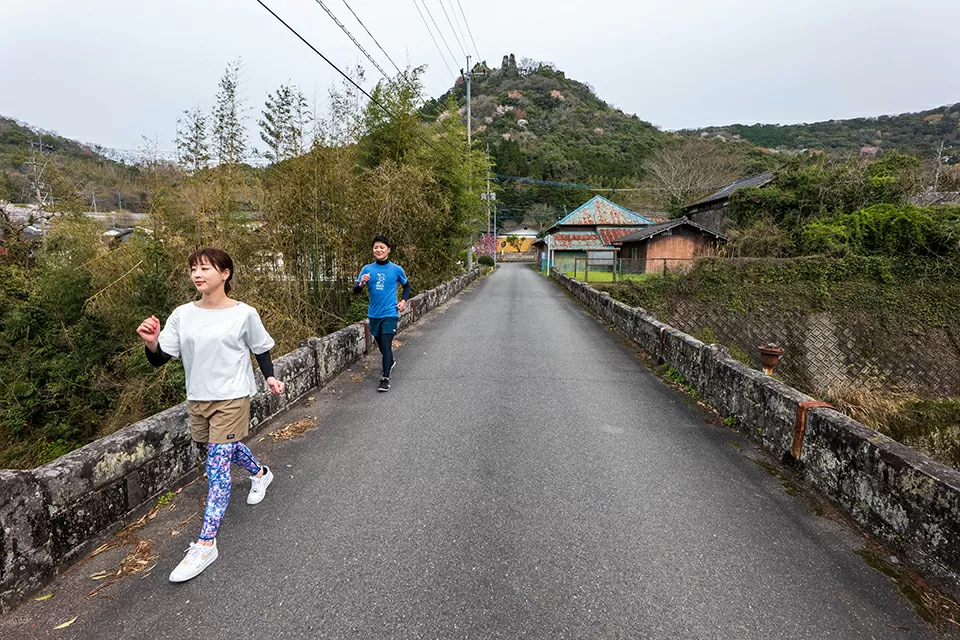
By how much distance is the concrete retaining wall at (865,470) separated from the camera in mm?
1903

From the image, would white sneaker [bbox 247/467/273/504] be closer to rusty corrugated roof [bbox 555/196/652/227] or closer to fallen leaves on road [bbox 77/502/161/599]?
fallen leaves on road [bbox 77/502/161/599]

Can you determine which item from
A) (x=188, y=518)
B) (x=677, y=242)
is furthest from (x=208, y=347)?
(x=677, y=242)

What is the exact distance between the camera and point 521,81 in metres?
78.3

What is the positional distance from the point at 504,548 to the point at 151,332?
205 centimetres

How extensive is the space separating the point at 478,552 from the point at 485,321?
781cm

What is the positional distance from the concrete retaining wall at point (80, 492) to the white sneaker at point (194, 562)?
0.55 metres

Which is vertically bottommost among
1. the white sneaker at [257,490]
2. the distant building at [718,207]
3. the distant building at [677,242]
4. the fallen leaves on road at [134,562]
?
the fallen leaves on road at [134,562]

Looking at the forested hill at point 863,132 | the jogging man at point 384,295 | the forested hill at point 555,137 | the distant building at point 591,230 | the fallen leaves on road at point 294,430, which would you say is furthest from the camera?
the forested hill at point 555,137

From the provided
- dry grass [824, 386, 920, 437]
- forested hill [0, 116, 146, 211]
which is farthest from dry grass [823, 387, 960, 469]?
forested hill [0, 116, 146, 211]

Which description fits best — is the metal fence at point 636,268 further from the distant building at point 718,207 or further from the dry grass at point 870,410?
the dry grass at point 870,410

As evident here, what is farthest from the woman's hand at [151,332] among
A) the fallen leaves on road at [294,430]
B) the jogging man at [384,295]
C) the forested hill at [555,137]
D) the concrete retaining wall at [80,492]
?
the forested hill at [555,137]

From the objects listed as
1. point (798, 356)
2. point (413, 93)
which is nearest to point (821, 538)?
point (413, 93)

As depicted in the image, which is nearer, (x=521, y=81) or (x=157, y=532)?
(x=157, y=532)

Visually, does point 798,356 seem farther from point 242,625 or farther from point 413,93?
point 242,625
